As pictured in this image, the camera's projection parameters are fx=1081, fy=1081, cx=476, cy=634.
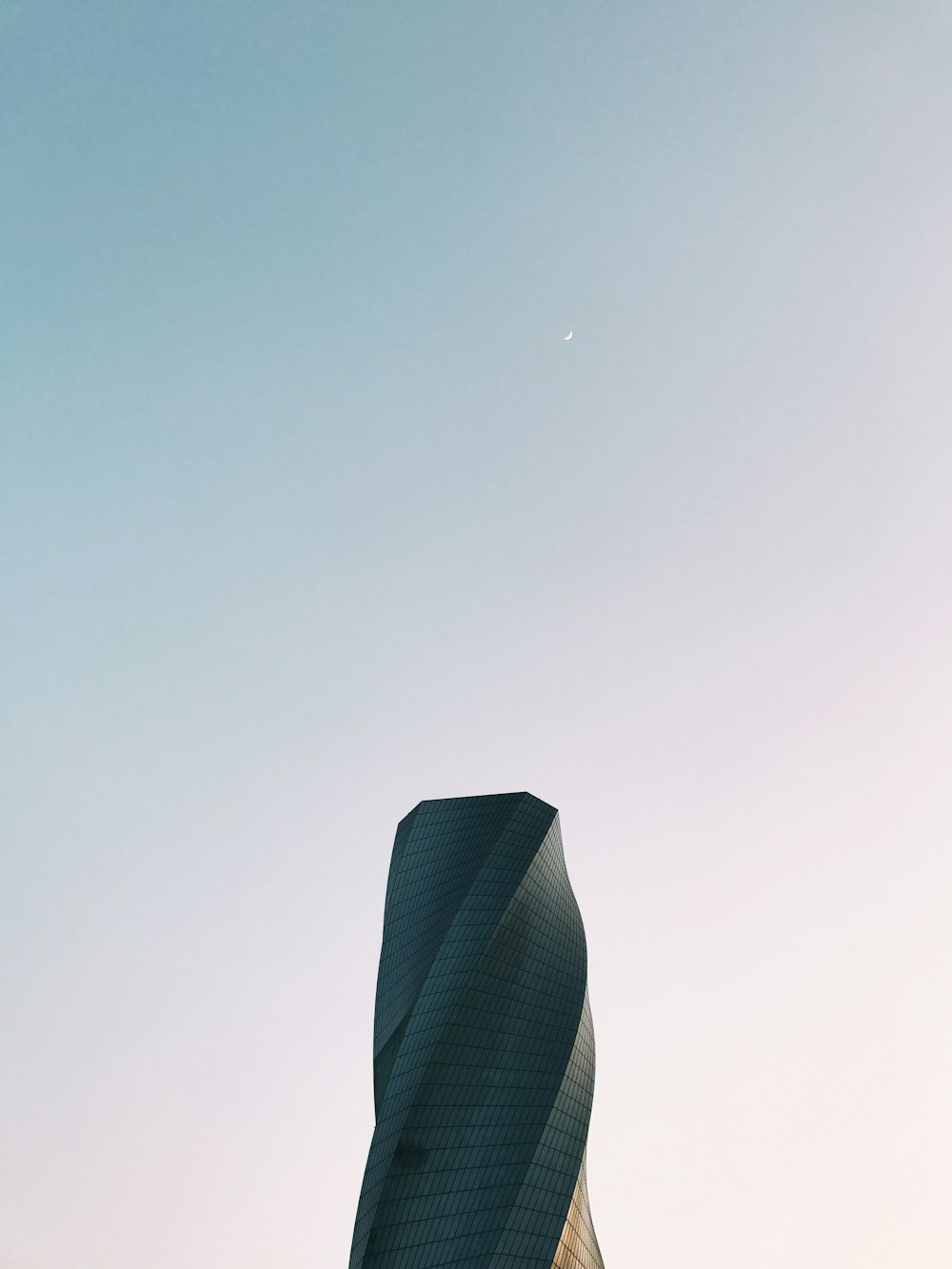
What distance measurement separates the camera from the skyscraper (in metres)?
77.5

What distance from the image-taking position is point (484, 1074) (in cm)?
8325

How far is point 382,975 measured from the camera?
96.6m

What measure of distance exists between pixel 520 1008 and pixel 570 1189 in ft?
45.1

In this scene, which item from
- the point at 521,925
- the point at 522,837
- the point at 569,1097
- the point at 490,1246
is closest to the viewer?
the point at 490,1246

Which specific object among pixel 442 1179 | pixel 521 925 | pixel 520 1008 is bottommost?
pixel 442 1179

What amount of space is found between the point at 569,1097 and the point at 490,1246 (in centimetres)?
1168

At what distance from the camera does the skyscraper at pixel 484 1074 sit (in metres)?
77.5

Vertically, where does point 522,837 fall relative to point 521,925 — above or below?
above

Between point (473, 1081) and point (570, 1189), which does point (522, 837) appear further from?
point (570, 1189)

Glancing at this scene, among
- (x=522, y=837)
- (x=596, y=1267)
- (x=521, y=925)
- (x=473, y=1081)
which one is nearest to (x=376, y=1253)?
(x=473, y=1081)

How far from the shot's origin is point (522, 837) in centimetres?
9869

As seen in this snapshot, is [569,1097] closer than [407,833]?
Yes

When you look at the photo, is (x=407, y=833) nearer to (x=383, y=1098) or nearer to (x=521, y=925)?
(x=521, y=925)

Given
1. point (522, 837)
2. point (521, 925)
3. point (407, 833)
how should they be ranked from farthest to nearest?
1. point (407, 833)
2. point (522, 837)
3. point (521, 925)
